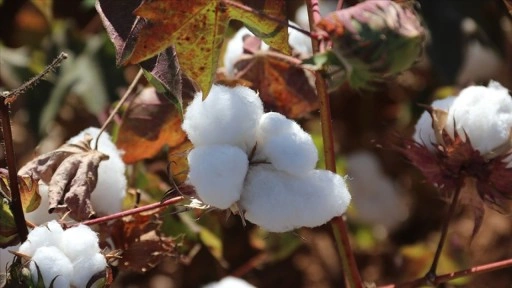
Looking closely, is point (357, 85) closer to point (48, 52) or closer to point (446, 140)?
point (446, 140)

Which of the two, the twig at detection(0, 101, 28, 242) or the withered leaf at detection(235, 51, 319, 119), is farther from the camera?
the withered leaf at detection(235, 51, 319, 119)

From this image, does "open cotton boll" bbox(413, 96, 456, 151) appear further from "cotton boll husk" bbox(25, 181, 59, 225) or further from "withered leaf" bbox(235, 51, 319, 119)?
"cotton boll husk" bbox(25, 181, 59, 225)

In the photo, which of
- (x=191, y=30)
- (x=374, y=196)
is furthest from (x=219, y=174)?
(x=374, y=196)

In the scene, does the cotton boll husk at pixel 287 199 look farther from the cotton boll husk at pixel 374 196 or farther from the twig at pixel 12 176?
the cotton boll husk at pixel 374 196

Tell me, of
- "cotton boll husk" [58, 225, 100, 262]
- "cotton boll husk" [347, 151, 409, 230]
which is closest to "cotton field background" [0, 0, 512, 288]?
"cotton boll husk" [58, 225, 100, 262]

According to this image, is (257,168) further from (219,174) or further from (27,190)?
(27,190)

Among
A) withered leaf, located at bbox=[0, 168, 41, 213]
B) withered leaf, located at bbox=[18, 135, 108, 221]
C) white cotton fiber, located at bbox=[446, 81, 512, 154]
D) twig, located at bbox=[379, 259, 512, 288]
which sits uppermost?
withered leaf, located at bbox=[0, 168, 41, 213]

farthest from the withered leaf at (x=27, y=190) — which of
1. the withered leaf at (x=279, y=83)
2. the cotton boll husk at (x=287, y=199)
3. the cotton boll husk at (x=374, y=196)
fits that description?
the cotton boll husk at (x=374, y=196)
